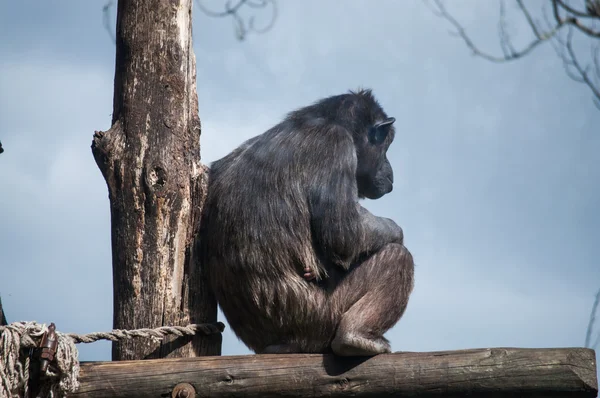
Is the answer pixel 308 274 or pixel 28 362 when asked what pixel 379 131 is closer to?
pixel 308 274

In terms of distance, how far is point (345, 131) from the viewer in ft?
15.5

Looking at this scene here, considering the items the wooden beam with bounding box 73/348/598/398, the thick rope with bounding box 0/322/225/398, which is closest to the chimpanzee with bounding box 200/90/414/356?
the wooden beam with bounding box 73/348/598/398

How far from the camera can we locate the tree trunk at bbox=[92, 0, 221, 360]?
166 inches

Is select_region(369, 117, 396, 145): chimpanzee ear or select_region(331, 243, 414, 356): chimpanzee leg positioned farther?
select_region(369, 117, 396, 145): chimpanzee ear

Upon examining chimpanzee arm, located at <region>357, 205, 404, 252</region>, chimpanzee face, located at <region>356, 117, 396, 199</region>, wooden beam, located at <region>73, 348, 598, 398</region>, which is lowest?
wooden beam, located at <region>73, 348, 598, 398</region>

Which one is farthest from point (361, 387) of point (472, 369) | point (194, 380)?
point (194, 380)

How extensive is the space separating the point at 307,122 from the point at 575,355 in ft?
7.34

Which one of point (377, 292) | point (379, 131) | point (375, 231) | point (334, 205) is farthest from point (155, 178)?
point (379, 131)

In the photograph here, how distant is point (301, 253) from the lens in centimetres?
436

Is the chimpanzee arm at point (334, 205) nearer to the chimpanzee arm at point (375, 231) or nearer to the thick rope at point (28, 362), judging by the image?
the chimpanzee arm at point (375, 231)

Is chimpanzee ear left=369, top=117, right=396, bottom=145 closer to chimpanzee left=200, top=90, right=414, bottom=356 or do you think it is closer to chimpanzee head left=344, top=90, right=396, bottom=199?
chimpanzee head left=344, top=90, right=396, bottom=199

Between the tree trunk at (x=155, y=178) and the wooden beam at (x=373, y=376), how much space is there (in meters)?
0.45

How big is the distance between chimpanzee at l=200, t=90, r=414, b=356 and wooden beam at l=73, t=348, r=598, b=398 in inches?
15.2

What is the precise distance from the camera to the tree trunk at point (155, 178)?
4207mm
